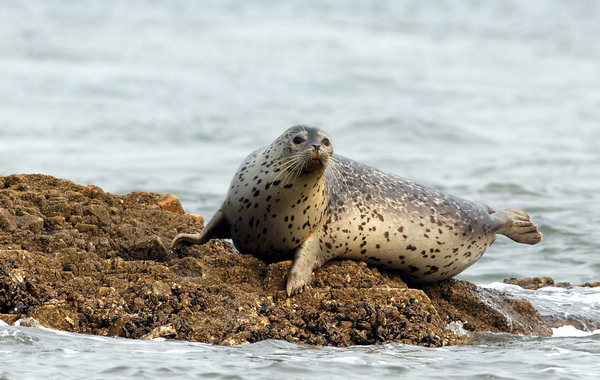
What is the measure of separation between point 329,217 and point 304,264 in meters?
0.55

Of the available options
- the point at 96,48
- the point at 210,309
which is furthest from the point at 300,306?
the point at 96,48

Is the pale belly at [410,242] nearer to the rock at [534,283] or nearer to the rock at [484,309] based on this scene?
the rock at [484,309]

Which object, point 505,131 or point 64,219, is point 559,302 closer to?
point 64,219

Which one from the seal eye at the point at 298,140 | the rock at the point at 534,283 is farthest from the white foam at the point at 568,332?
the seal eye at the point at 298,140

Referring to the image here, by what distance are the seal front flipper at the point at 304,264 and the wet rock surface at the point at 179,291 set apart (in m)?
0.06

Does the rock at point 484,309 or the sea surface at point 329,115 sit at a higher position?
the sea surface at point 329,115

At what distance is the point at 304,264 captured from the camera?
7.55 meters

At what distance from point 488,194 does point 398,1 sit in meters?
32.2

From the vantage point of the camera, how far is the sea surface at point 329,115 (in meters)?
6.65

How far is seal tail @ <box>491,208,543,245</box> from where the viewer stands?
8.98 metres

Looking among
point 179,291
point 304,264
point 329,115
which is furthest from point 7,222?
point 329,115

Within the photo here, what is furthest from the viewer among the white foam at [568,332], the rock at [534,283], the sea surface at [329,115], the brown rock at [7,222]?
the rock at [534,283]

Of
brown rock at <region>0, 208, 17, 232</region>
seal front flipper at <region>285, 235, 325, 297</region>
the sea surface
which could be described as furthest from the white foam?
brown rock at <region>0, 208, 17, 232</region>

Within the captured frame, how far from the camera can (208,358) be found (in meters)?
6.45
